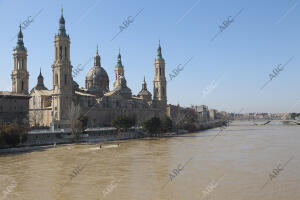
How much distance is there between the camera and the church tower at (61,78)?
6462 cm

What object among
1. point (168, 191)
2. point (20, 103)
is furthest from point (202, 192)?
point (20, 103)

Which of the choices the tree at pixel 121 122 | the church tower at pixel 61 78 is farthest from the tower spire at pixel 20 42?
the tree at pixel 121 122

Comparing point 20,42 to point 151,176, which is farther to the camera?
point 20,42

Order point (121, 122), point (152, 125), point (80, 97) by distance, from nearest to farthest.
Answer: point (121, 122)
point (152, 125)
point (80, 97)

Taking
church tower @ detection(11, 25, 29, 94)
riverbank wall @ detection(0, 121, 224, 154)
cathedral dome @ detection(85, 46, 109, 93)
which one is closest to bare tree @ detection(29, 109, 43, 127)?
church tower @ detection(11, 25, 29, 94)

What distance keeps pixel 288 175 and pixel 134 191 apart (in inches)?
486

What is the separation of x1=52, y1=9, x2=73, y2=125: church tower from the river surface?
28.6 meters

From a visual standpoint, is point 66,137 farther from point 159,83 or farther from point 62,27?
point 159,83

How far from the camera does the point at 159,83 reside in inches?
4090

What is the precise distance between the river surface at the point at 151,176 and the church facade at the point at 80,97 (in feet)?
90.2

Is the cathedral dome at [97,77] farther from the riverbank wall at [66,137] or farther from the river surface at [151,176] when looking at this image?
the river surface at [151,176]

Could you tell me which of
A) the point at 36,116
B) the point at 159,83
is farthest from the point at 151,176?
the point at 159,83

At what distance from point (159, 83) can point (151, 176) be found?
79.9 meters

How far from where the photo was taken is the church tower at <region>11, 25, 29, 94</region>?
233 feet
